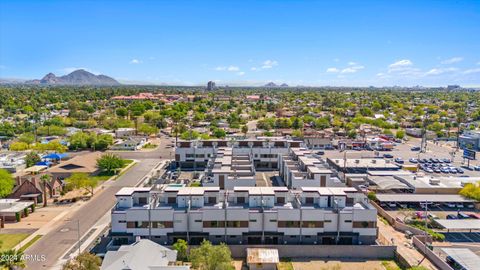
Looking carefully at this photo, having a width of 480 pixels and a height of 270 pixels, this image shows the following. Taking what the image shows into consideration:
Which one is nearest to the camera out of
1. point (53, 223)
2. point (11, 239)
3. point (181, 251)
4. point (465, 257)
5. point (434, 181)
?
point (465, 257)

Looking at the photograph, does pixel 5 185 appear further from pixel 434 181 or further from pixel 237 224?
pixel 434 181

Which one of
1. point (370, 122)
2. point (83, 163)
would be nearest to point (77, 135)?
point (83, 163)

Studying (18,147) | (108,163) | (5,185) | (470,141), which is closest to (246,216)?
(5,185)

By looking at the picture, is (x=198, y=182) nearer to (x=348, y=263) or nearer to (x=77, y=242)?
(x=77, y=242)

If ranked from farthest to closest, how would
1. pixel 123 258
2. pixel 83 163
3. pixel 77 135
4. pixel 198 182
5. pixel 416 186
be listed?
1. pixel 77 135
2. pixel 83 163
3. pixel 198 182
4. pixel 416 186
5. pixel 123 258

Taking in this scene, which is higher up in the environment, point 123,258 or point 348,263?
point 123,258

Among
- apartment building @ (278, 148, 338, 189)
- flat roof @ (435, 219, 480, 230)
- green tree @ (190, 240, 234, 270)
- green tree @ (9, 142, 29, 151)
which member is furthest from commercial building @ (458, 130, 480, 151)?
green tree @ (9, 142, 29, 151)
